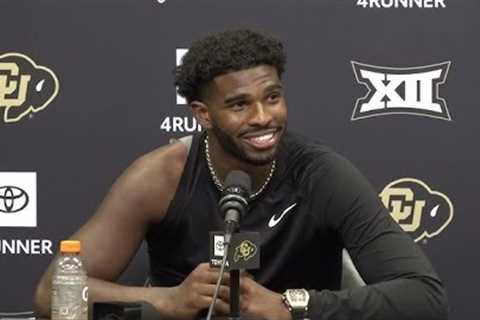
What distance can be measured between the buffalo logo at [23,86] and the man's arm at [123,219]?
574 millimetres

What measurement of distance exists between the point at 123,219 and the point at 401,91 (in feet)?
3.14

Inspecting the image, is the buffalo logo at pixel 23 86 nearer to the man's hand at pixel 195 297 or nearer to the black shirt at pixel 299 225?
the black shirt at pixel 299 225

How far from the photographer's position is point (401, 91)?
10.0 ft

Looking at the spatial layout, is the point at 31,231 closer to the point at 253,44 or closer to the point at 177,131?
the point at 177,131

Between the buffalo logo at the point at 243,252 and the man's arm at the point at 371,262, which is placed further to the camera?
the man's arm at the point at 371,262

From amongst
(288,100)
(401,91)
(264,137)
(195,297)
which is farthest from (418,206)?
(195,297)

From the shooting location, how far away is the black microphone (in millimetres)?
1978

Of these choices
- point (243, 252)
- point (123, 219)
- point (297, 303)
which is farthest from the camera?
point (123, 219)

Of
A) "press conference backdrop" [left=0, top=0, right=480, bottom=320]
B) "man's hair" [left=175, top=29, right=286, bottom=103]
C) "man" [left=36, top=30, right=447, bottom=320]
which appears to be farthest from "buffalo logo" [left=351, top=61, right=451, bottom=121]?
"man's hair" [left=175, top=29, right=286, bottom=103]

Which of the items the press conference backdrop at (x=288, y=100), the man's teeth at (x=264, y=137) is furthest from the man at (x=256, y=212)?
the press conference backdrop at (x=288, y=100)

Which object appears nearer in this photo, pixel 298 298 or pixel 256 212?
pixel 298 298

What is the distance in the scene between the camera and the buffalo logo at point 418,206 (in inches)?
120

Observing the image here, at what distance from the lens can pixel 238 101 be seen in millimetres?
2502

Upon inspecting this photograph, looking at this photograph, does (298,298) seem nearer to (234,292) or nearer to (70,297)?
(234,292)
